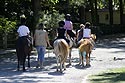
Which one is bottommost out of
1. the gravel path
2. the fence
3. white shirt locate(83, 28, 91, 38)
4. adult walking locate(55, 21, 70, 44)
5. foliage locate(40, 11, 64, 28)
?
the fence

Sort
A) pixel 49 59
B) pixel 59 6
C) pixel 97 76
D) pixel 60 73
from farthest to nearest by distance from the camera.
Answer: pixel 59 6, pixel 49 59, pixel 60 73, pixel 97 76

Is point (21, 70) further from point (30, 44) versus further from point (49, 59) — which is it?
point (49, 59)

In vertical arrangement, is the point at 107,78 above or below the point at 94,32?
above

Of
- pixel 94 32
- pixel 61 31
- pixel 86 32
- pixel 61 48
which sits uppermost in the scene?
pixel 61 31

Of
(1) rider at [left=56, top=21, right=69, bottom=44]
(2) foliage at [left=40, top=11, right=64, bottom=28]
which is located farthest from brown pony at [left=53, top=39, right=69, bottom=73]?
(2) foliage at [left=40, top=11, right=64, bottom=28]

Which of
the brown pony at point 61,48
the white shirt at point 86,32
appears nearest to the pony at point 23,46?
the brown pony at point 61,48

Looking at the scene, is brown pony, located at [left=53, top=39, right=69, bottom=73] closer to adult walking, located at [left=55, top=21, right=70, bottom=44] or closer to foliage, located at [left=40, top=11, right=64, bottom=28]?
adult walking, located at [left=55, top=21, right=70, bottom=44]

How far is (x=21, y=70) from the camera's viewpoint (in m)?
19.0

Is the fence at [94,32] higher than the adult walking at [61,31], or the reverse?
the adult walking at [61,31]

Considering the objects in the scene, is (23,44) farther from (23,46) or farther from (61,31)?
(61,31)

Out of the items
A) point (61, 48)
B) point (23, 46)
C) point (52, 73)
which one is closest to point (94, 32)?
point (23, 46)

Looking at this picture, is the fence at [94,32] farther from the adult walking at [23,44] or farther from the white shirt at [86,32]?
the adult walking at [23,44]

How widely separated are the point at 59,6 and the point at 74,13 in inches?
555

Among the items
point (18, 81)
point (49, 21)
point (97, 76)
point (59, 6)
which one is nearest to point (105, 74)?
point (97, 76)
